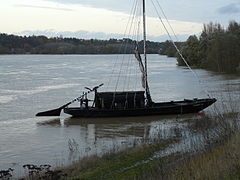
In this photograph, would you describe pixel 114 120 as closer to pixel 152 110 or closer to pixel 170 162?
pixel 152 110

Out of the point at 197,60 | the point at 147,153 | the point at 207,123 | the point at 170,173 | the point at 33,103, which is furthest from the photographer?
the point at 197,60

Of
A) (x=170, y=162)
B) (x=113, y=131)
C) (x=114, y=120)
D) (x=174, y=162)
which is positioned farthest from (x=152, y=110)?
(x=174, y=162)

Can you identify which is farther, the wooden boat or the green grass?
the wooden boat

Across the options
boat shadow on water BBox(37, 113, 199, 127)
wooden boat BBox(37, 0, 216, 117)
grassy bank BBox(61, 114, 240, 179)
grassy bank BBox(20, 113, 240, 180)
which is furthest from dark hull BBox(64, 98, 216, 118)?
grassy bank BBox(61, 114, 240, 179)

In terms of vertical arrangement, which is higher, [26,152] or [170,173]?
[170,173]

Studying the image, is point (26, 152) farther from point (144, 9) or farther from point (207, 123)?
point (144, 9)

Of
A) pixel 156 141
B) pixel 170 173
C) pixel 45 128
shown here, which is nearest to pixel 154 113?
pixel 45 128

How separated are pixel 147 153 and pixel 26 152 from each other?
617 cm

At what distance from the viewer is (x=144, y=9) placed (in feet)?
94.8

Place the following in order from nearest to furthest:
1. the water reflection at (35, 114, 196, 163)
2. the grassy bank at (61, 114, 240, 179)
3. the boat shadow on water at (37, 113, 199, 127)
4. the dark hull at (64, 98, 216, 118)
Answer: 1. the grassy bank at (61, 114, 240, 179)
2. the water reflection at (35, 114, 196, 163)
3. the boat shadow on water at (37, 113, 199, 127)
4. the dark hull at (64, 98, 216, 118)

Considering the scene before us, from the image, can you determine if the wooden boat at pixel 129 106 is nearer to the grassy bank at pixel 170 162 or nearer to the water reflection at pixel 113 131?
the water reflection at pixel 113 131

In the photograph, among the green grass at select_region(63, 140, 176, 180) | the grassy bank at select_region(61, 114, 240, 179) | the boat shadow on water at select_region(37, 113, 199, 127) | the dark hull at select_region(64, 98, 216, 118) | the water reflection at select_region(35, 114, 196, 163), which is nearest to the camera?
the grassy bank at select_region(61, 114, 240, 179)

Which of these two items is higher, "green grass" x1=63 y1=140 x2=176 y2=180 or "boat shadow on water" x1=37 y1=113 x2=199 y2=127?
"green grass" x1=63 y1=140 x2=176 y2=180

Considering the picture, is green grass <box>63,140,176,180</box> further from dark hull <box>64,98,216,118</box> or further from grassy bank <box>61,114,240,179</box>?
dark hull <box>64,98,216,118</box>
